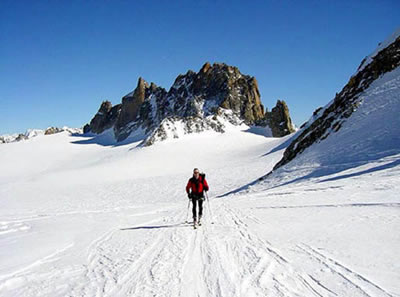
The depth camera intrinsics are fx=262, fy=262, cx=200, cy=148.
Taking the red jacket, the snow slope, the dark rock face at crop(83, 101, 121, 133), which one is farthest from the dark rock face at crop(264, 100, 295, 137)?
the dark rock face at crop(83, 101, 121, 133)

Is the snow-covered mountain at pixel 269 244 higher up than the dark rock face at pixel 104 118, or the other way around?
the dark rock face at pixel 104 118

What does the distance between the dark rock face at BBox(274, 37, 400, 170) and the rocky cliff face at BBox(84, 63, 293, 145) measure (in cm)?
4067

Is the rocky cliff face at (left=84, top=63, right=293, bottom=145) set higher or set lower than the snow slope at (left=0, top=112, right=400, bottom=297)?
higher

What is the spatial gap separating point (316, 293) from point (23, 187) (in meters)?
38.4

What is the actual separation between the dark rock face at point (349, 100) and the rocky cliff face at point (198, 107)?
4067cm

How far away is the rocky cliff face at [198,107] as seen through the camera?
229 ft

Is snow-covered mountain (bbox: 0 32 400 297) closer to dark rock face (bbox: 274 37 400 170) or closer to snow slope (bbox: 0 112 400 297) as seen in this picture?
snow slope (bbox: 0 112 400 297)

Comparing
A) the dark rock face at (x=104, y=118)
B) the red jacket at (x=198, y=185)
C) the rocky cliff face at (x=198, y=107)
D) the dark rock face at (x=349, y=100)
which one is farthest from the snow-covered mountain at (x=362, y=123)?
the dark rock face at (x=104, y=118)

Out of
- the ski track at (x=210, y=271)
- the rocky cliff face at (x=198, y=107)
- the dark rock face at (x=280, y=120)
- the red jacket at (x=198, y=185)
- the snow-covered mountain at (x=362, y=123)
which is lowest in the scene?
the ski track at (x=210, y=271)

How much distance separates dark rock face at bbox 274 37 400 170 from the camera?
70.5 ft

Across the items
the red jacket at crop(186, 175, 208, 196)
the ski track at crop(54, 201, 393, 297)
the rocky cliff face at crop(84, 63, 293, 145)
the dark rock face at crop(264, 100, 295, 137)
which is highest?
the rocky cliff face at crop(84, 63, 293, 145)

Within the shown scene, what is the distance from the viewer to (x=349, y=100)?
23.0 meters

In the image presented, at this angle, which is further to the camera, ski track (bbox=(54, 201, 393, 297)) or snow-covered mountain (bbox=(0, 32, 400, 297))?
snow-covered mountain (bbox=(0, 32, 400, 297))

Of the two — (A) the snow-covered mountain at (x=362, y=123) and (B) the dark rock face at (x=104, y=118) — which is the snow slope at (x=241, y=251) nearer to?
(A) the snow-covered mountain at (x=362, y=123)
